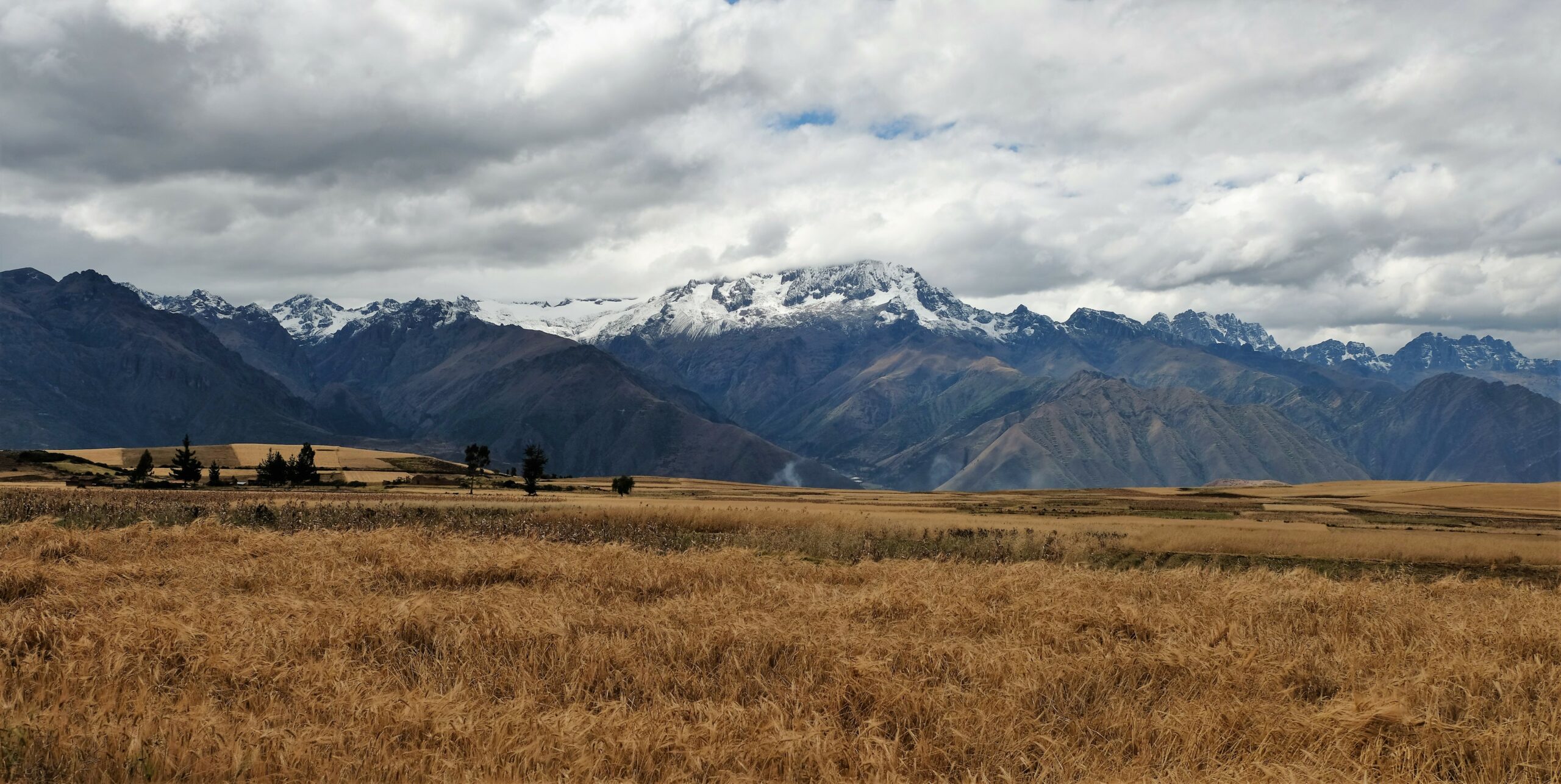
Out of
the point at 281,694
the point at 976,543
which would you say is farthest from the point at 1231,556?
the point at 281,694

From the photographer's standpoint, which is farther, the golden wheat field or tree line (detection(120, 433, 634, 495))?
tree line (detection(120, 433, 634, 495))

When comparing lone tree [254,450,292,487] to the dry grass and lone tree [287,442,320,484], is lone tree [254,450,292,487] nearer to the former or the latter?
lone tree [287,442,320,484]

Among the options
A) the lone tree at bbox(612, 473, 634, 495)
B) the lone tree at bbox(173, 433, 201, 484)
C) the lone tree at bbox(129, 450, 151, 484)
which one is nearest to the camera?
the lone tree at bbox(129, 450, 151, 484)

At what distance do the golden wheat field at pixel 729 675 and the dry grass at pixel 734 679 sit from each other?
6 centimetres

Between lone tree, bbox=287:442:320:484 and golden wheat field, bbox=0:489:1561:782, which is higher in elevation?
golden wheat field, bbox=0:489:1561:782

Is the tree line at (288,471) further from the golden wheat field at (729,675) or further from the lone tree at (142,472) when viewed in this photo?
the golden wheat field at (729,675)

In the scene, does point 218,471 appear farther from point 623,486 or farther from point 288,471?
point 623,486

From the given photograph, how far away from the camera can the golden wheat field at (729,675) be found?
11617 mm

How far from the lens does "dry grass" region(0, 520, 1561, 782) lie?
11602 mm

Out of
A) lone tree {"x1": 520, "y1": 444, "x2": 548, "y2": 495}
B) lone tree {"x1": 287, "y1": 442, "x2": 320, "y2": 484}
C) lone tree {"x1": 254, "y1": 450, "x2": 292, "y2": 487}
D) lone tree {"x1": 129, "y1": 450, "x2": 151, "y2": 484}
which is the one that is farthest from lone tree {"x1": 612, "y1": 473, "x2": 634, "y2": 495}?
lone tree {"x1": 129, "y1": 450, "x2": 151, "y2": 484}

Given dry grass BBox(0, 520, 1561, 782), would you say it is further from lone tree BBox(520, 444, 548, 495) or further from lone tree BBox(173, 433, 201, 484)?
lone tree BBox(173, 433, 201, 484)

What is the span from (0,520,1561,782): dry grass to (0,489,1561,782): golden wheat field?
6 cm

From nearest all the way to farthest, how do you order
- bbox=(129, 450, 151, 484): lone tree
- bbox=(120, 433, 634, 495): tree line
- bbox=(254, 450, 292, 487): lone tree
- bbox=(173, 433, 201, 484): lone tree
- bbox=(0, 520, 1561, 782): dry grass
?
bbox=(0, 520, 1561, 782): dry grass → bbox=(129, 450, 151, 484): lone tree → bbox=(173, 433, 201, 484): lone tree → bbox=(120, 433, 634, 495): tree line → bbox=(254, 450, 292, 487): lone tree

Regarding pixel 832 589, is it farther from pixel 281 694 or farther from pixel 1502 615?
pixel 1502 615
